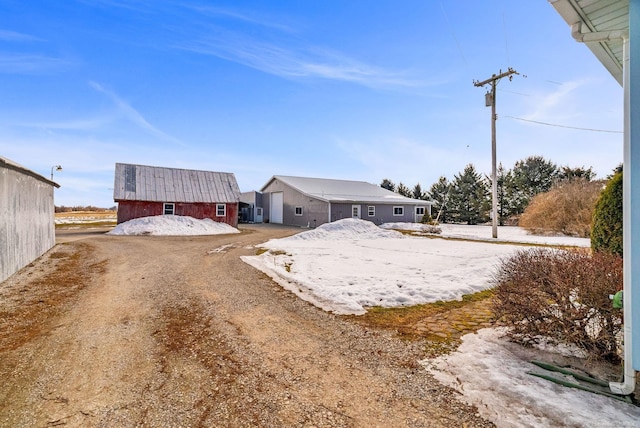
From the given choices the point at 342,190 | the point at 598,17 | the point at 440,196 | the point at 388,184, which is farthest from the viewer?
the point at 388,184

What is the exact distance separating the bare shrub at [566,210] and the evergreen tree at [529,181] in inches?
496

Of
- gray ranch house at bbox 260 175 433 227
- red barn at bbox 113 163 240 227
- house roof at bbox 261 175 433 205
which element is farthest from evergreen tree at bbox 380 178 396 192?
red barn at bbox 113 163 240 227

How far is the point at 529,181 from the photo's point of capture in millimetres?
34594

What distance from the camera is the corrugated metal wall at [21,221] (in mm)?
7496

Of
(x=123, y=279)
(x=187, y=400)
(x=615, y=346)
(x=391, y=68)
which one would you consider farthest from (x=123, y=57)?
(x=615, y=346)

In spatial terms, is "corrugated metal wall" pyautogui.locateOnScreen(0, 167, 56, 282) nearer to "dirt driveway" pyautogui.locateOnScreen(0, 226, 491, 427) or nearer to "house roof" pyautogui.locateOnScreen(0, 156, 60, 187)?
"house roof" pyautogui.locateOnScreen(0, 156, 60, 187)

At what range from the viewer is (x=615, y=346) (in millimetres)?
3217

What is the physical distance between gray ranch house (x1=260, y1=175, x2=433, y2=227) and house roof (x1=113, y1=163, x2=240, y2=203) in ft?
18.9

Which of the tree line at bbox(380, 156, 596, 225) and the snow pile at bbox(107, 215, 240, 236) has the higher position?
the tree line at bbox(380, 156, 596, 225)

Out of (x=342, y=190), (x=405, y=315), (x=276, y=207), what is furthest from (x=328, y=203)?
(x=405, y=315)

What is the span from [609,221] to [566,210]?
1833cm

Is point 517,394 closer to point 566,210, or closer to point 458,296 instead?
point 458,296

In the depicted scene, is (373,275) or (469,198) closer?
(373,275)

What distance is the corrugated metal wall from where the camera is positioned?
295 inches
